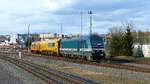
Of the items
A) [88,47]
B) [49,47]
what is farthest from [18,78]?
[49,47]

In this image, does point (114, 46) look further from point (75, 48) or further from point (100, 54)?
point (100, 54)

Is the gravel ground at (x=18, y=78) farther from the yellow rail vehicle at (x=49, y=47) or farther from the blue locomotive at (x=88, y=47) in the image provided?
the yellow rail vehicle at (x=49, y=47)

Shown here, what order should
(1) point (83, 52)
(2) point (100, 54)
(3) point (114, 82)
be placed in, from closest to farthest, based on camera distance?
1. (3) point (114, 82)
2. (2) point (100, 54)
3. (1) point (83, 52)

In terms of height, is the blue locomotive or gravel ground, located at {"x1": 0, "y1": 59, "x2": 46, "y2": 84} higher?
the blue locomotive

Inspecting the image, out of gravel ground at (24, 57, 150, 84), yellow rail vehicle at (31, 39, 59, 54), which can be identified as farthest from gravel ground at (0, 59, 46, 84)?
yellow rail vehicle at (31, 39, 59, 54)

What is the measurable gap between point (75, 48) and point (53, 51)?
59.6 ft

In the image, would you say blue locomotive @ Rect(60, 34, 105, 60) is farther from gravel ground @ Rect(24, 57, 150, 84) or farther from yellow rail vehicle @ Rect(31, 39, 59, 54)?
gravel ground @ Rect(24, 57, 150, 84)

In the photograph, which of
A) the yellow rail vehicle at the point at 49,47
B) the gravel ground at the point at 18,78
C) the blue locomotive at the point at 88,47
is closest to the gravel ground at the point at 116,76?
the gravel ground at the point at 18,78

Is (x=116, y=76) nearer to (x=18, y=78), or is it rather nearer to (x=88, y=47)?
(x=18, y=78)

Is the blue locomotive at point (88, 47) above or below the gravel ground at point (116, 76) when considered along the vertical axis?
above

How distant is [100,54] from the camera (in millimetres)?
46406

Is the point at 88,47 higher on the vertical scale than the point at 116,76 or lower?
higher

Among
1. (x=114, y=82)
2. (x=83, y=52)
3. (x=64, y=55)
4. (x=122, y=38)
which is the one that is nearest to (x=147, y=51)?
(x=122, y=38)

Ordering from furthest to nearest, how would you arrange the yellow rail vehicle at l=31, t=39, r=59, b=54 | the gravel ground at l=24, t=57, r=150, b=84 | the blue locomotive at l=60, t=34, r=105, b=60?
the yellow rail vehicle at l=31, t=39, r=59, b=54
the blue locomotive at l=60, t=34, r=105, b=60
the gravel ground at l=24, t=57, r=150, b=84
